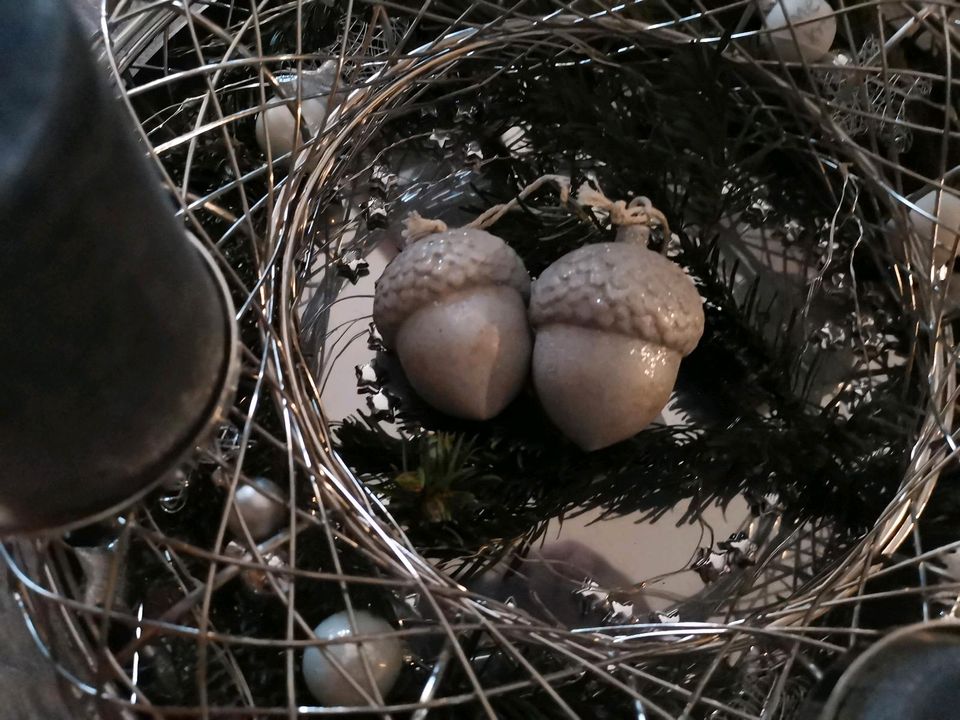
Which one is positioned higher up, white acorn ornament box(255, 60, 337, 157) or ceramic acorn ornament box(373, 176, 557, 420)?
white acorn ornament box(255, 60, 337, 157)

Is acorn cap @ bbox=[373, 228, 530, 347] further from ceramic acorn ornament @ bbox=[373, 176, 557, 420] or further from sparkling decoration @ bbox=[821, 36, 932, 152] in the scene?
sparkling decoration @ bbox=[821, 36, 932, 152]

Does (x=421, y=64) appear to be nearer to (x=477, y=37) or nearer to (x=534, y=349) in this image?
(x=477, y=37)

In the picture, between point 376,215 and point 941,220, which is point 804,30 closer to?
point 941,220

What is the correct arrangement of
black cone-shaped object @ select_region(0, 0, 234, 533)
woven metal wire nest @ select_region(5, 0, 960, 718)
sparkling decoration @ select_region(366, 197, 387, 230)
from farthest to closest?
sparkling decoration @ select_region(366, 197, 387, 230)
woven metal wire nest @ select_region(5, 0, 960, 718)
black cone-shaped object @ select_region(0, 0, 234, 533)

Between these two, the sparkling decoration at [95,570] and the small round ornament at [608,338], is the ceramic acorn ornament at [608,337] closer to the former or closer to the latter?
the small round ornament at [608,338]

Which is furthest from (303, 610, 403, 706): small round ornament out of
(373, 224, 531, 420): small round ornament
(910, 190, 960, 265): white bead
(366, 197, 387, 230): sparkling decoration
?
(910, 190, 960, 265): white bead
